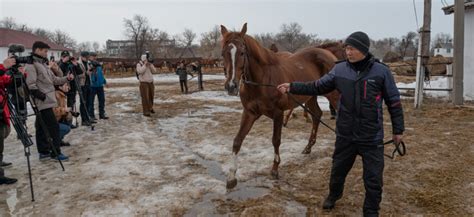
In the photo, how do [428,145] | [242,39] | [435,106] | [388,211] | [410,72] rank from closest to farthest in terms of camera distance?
[388,211], [242,39], [428,145], [435,106], [410,72]

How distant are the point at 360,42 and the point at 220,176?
9.05 feet

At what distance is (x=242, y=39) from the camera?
4.08 m

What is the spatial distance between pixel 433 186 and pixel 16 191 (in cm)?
524

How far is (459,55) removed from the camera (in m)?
9.55

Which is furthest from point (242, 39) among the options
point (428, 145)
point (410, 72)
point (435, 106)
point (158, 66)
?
point (158, 66)

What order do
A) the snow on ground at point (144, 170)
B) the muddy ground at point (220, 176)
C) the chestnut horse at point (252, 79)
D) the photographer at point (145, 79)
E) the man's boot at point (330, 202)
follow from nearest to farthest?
the man's boot at point (330, 202)
the muddy ground at point (220, 176)
the snow on ground at point (144, 170)
the chestnut horse at point (252, 79)
the photographer at point (145, 79)

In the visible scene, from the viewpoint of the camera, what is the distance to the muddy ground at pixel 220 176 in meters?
3.65

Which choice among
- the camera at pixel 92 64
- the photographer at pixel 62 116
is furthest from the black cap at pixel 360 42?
the camera at pixel 92 64

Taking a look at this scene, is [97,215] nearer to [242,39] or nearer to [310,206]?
[310,206]

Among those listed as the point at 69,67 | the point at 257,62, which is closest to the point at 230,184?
the point at 257,62

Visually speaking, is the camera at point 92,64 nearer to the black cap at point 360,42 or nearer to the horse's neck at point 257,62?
the horse's neck at point 257,62

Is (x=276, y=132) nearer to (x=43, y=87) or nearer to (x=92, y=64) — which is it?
(x=43, y=87)

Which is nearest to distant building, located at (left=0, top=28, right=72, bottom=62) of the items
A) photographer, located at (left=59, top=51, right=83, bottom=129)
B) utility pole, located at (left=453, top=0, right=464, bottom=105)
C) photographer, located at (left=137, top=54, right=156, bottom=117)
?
photographer, located at (left=137, top=54, right=156, bottom=117)

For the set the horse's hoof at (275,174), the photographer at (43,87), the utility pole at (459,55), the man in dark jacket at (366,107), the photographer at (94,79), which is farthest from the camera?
the utility pole at (459,55)
